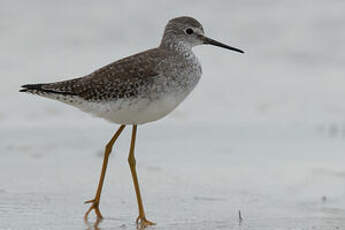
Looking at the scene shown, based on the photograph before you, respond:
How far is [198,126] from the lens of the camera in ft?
36.2

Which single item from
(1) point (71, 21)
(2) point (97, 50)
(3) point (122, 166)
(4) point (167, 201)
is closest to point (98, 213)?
(4) point (167, 201)

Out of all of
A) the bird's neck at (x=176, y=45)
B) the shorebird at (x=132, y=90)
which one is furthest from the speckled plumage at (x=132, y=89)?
the bird's neck at (x=176, y=45)

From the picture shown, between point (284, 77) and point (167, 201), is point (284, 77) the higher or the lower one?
the higher one

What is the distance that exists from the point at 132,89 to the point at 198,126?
407 centimetres

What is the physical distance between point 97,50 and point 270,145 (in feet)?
14.2

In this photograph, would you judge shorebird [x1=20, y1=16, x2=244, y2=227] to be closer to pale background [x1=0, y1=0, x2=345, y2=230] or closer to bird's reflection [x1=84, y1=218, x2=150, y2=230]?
bird's reflection [x1=84, y1=218, x2=150, y2=230]

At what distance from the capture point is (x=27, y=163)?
29.4 feet

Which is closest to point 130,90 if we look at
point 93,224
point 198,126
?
point 93,224

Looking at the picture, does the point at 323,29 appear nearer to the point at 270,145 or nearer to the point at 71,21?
the point at 71,21

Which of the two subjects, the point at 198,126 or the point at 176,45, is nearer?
the point at 176,45

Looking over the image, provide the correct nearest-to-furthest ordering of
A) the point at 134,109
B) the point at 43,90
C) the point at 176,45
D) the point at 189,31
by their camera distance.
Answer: the point at 134,109 → the point at 43,90 → the point at 176,45 → the point at 189,31

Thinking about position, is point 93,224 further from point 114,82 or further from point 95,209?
point 114,82

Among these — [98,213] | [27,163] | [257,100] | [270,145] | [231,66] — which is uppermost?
[231,66]

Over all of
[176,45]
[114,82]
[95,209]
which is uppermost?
[176,45]
